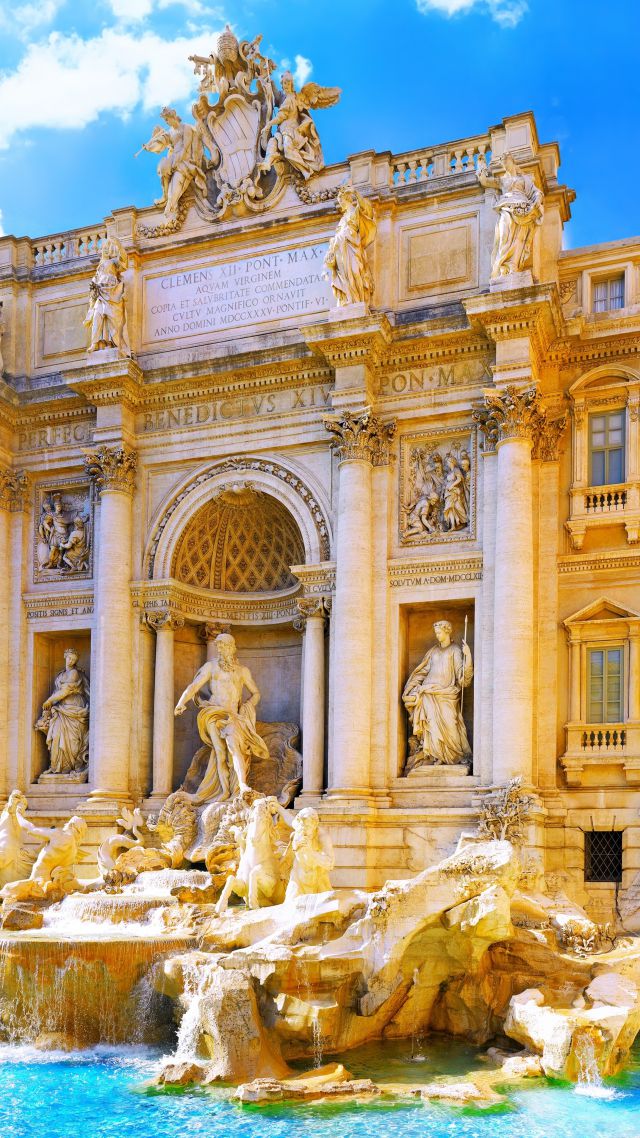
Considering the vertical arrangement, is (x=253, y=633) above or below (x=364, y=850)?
above

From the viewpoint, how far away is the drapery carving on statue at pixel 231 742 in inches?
765

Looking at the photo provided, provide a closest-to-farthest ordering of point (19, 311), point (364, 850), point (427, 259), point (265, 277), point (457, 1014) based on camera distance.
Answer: point (457, 1014) < point (364, 850) < point (427, 259) < point (265, 277) < point (19, 311)

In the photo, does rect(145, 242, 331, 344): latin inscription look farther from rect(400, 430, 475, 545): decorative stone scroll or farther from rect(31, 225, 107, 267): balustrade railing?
rect(400, 430, 475, 545): decorative stone scroll

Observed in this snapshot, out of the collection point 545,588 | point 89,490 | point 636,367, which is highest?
point 636,367

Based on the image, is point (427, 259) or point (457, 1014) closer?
point (457, 1014)

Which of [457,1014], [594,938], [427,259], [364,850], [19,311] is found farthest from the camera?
[19,311]

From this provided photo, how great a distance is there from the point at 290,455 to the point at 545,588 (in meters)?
4.82

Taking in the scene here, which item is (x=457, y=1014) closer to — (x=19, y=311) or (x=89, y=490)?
(x=89, y=490)

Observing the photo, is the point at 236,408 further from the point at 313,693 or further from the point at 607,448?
the point at 607,448

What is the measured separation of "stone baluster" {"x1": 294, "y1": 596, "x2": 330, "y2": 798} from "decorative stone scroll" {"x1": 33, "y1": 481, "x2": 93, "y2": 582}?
4586mm

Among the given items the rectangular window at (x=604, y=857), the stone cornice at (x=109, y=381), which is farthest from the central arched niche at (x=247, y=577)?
the rectangular window at (x=604, y=857)

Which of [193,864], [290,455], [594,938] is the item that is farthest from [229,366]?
[594,938]

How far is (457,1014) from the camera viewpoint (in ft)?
46.0

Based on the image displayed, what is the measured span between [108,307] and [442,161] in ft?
20.5
